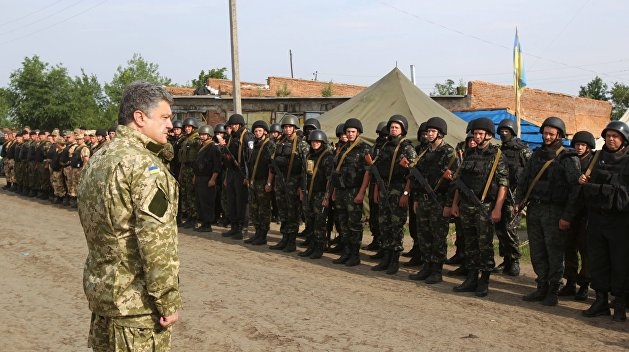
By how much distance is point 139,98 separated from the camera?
3.11 metres

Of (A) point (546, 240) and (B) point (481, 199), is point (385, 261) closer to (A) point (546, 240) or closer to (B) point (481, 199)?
(B) point (481, 199)

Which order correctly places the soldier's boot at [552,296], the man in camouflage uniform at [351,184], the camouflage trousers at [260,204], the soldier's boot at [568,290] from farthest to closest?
the camouflage trousers at [260,204], the man in camouflage uniform at [351,184], the soldier's boot at [568,290], the soldier's boot at [552,296]

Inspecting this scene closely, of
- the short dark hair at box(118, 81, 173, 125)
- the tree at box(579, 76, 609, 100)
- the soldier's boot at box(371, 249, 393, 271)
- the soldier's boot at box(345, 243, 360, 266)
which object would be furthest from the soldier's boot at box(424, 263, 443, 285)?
the tree at box(579, 76, 609, 100)

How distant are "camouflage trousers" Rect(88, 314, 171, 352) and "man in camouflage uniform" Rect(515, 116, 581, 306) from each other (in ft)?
16.8

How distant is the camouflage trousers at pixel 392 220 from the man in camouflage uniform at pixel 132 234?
5.89m

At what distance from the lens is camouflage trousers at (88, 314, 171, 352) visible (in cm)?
304

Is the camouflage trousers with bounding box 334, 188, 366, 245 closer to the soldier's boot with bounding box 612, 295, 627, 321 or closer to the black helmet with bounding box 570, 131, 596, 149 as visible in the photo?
the black helmet with bounding box 570, 131, 596, 149

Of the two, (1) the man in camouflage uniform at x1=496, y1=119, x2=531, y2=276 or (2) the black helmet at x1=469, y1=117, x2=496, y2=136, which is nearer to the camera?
(2) the black helmet at x1=469, y1=117, x2=496, y2=136

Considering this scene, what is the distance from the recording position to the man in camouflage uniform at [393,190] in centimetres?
872

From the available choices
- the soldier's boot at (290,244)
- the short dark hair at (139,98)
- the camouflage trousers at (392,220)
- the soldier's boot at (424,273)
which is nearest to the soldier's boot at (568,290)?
the soldier's boot at (424,273)

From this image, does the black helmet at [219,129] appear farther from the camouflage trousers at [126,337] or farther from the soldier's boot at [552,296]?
the camouflage trousers at [126,337]

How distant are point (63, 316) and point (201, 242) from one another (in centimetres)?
463

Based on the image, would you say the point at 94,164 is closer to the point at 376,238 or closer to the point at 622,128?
the point at 622,128

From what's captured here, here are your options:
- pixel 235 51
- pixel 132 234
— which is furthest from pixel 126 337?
pixel 235 51
